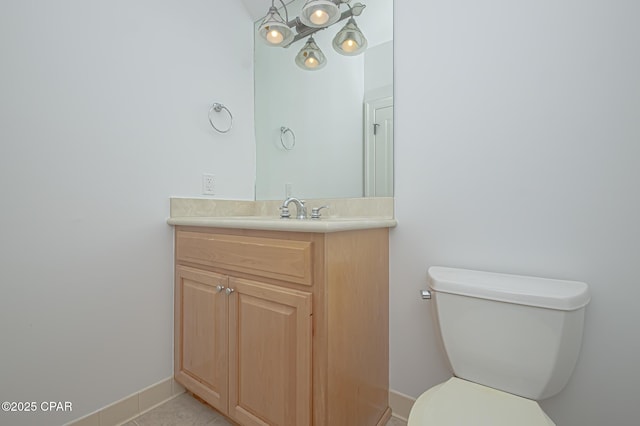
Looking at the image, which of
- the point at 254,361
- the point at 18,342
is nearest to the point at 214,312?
the point at 254,361

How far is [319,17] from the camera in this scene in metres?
1.34

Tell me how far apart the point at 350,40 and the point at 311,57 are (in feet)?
0.93

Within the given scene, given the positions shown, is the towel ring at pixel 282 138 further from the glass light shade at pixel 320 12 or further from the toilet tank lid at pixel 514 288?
the toilet tank lid at pixel 514 288

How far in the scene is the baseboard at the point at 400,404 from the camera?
4.02ft

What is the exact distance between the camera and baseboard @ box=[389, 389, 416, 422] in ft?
4.02

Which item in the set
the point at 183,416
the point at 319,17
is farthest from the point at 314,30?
the point at 183,416

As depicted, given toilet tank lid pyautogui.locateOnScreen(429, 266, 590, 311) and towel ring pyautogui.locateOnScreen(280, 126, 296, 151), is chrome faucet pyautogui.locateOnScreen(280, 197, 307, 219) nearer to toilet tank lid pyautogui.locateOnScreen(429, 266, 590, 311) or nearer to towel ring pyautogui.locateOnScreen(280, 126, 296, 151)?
towel ring pyautogui.locateOnScreen(280, 126, 296, 151)

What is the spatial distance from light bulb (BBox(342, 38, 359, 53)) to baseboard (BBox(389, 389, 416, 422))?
5.40 feet

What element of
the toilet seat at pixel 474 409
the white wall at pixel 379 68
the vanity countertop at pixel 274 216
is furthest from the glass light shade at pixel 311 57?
the toilet seat at pixel 474 409

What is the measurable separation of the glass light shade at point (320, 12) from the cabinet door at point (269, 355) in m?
1.24

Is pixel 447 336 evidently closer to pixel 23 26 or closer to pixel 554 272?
pixel 554 272

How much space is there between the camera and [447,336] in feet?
3.11

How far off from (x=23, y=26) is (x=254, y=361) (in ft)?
4.78

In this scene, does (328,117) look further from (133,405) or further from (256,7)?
(133,405)
